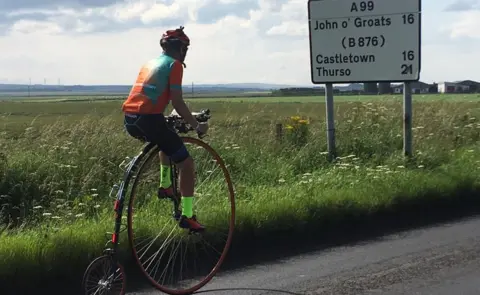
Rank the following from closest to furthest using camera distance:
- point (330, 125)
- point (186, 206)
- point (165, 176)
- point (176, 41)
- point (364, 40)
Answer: point (176, 41)
point (186, 206)
point (165, 176)
point (364, 40)
point (330, 125)

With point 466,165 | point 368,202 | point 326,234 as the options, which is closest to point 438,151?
point 466,165

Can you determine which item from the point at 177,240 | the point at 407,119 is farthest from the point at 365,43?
the point at 177,240

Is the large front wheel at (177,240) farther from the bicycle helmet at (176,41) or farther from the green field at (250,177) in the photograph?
the bicycle helmet at (176,41)

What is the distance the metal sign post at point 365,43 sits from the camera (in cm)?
Answer: 1046

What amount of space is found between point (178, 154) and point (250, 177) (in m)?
A: 4.33

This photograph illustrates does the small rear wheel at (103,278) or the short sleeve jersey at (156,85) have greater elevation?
the short sleeve jersey at (156,85)

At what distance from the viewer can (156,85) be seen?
4.79 meters

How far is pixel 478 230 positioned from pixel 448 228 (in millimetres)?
335

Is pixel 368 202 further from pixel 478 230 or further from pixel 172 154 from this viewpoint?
pixel 172 154

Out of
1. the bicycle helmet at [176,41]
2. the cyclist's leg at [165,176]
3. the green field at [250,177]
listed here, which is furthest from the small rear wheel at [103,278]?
the bicycle helmet at [176,41]

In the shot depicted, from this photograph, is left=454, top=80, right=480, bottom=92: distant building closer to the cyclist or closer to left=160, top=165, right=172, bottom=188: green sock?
left=160, top=165, right=172, bottom=188: green sock

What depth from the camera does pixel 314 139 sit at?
1151 cm

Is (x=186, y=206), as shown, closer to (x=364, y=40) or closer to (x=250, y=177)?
(x=250, y=177)

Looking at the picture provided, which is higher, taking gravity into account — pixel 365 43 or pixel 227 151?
pixel 365 43
